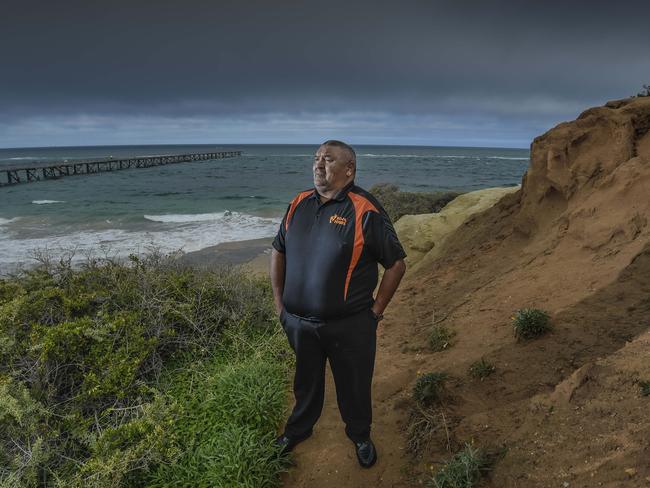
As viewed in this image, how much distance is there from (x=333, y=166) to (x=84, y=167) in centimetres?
6172

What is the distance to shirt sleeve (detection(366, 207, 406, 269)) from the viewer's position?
2576mm

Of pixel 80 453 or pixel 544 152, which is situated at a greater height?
pixel 544 152

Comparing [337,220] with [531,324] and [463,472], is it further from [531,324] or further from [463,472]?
[531,324]

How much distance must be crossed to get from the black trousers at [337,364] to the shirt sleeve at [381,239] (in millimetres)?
392

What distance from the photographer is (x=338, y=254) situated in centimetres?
254

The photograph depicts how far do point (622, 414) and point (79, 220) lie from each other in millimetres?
22088

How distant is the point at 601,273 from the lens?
414 cm

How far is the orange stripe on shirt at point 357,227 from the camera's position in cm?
254

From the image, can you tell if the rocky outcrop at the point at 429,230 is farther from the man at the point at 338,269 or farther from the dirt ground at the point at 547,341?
the man at the point at 338,269

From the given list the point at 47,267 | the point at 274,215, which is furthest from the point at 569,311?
the point at 274,215

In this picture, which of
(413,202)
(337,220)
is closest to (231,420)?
(337,220)

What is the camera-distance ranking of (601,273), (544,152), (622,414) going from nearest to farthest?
(622,414) < (601,273) < (544,152)

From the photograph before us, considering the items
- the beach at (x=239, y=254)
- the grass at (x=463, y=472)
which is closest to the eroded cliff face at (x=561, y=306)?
the grass at (x=463, y=472)

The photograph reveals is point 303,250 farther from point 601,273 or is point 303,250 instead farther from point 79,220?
point 79,220
